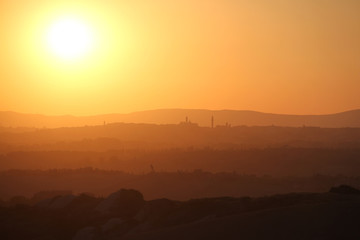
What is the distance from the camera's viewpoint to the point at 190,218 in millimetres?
22938

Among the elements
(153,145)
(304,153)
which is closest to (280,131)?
(153,145)

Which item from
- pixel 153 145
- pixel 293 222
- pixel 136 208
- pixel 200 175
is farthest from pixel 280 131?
pixel 293 222

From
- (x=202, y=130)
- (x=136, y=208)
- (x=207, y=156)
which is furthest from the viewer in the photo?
(x=202, y=130)

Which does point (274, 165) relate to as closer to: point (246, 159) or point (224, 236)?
point (246, 159)

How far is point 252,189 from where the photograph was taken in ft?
168

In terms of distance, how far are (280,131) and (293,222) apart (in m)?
135

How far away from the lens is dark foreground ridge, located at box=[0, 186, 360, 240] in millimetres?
16703

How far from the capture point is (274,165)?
2911 inches

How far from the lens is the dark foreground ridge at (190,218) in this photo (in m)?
16.7

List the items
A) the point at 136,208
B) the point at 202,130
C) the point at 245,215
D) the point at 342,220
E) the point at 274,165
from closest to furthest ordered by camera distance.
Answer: the point at 342,220
the point at 245,215
the point at 136,208
the point at 274,165
the point at 202,130

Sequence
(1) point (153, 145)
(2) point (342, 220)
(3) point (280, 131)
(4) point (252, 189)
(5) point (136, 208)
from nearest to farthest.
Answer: (2) point (342, 220) < (5) point (136, 208) < (4) point (252, 189) < (1) point (153, 145) < (3) point (280, 131)

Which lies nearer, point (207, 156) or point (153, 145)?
point (207, 156)

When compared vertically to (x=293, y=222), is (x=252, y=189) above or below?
below

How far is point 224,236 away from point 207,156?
206 feet
